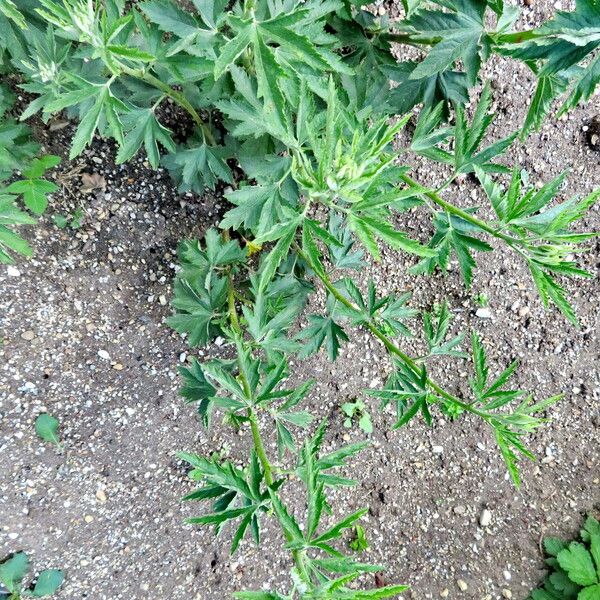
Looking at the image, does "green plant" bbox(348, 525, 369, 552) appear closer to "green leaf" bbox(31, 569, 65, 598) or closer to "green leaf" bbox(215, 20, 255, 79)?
"green leaf" bbox(31, 569, 65, 598)

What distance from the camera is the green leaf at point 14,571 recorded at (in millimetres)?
2049

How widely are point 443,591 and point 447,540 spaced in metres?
0.20

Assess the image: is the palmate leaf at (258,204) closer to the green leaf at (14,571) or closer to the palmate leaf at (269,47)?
the palmate leaf at (269,47)

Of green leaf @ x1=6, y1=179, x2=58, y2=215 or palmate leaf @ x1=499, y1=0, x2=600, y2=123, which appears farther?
green leaf @ x1=6, y1=179, x2=58, y2=215

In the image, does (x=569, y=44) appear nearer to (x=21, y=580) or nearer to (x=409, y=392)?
(x=409, y=392)

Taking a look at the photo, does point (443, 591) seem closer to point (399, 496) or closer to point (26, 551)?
point (399, 496)

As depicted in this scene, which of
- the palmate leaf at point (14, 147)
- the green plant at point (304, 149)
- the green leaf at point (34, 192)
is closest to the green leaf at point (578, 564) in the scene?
the green plant at point (304, 149)

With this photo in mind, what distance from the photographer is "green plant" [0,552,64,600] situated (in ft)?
6.74

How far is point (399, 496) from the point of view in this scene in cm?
246

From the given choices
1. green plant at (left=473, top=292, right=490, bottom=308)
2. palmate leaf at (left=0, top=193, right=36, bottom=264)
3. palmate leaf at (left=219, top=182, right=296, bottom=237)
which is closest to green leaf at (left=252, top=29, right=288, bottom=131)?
palmate leaf at (left=219, top=182, right=296, bottom=237)

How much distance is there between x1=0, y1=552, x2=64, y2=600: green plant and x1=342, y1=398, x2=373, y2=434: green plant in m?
1.16

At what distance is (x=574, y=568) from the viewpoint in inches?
95.0

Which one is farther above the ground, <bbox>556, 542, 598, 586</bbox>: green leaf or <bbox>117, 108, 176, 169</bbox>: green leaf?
<bbox>117, 108, 176, 169</bbox>: green leaf

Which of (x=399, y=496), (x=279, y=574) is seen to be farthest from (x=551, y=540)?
(x=279, y=574)
